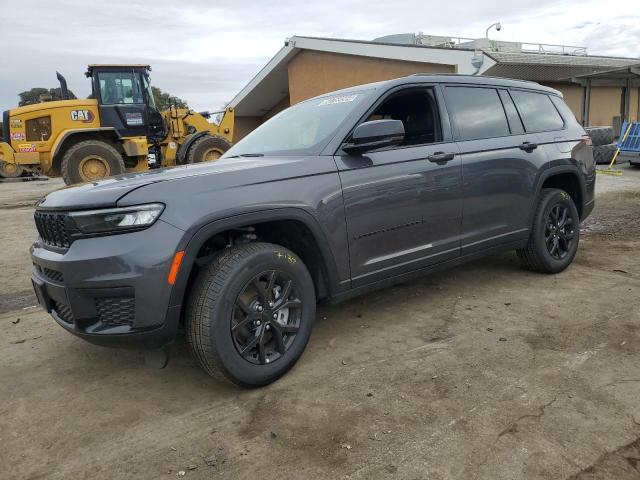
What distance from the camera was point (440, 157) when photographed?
376 cm

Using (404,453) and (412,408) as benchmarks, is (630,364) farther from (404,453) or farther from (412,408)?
(404,453)

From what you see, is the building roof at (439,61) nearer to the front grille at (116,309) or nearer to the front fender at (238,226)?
the front fender at (238,226)

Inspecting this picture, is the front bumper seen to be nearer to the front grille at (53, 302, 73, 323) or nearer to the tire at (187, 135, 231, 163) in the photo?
the front grille at (53, 302, 73, 323)

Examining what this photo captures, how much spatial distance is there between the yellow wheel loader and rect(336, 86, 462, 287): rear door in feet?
31.9

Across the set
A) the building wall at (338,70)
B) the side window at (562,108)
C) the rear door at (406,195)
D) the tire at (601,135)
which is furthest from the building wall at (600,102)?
the rear door at (406,195)

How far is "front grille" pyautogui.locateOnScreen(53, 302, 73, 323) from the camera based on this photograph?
8.91 feet

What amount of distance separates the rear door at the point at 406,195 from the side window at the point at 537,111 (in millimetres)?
1083

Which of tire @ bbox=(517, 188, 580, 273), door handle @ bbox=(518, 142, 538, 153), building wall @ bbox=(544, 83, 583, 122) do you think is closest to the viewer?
door handle @ bbox=(518, 142, 538, 153)

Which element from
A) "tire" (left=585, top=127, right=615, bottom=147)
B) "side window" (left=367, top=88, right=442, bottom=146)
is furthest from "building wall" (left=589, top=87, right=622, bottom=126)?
"side window" (left=367, top=88, right=442, bottom=146)

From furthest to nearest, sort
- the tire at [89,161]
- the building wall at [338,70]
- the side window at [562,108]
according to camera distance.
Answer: the building wall at [338,70] → the tire at [89,161] → the side window at [562,108]

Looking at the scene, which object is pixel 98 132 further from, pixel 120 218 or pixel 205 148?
pixel 120 218

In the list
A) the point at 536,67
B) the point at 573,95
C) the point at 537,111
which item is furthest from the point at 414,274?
the point at 573,95

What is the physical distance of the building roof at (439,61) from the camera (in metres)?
13.9

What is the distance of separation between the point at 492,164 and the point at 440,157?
0.63m
